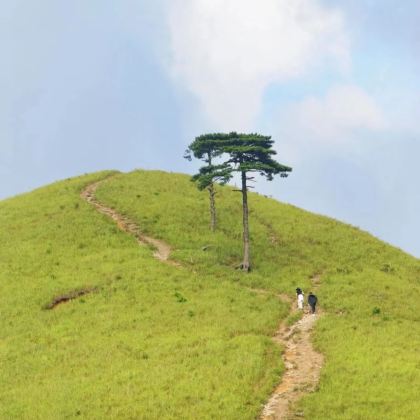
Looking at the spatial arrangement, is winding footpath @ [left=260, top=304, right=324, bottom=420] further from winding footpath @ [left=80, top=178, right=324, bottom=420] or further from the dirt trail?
the dirt trail

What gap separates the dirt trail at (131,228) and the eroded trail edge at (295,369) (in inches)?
671

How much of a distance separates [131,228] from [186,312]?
22969 mm

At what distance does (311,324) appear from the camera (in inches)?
1687

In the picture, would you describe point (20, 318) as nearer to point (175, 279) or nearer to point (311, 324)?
point (175, 279)

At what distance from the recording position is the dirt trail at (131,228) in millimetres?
58841

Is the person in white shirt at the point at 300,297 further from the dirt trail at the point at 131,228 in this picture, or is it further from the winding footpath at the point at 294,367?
the dirt trail at the point at 131,228

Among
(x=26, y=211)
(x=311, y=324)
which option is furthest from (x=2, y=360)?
(x=26, y=211)

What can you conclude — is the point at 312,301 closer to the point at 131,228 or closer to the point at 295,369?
the point at 295,369

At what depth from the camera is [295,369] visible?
3466 centimetres

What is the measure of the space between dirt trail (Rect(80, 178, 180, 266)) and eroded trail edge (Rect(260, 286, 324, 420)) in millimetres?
17052

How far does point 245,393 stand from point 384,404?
6.63 metres

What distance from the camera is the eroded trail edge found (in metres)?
29.5

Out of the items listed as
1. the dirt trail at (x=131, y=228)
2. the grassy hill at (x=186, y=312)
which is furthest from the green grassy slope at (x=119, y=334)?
the dirt trail at (x=131, y=228)

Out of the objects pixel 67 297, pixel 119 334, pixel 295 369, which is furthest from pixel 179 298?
pixel 295 369
